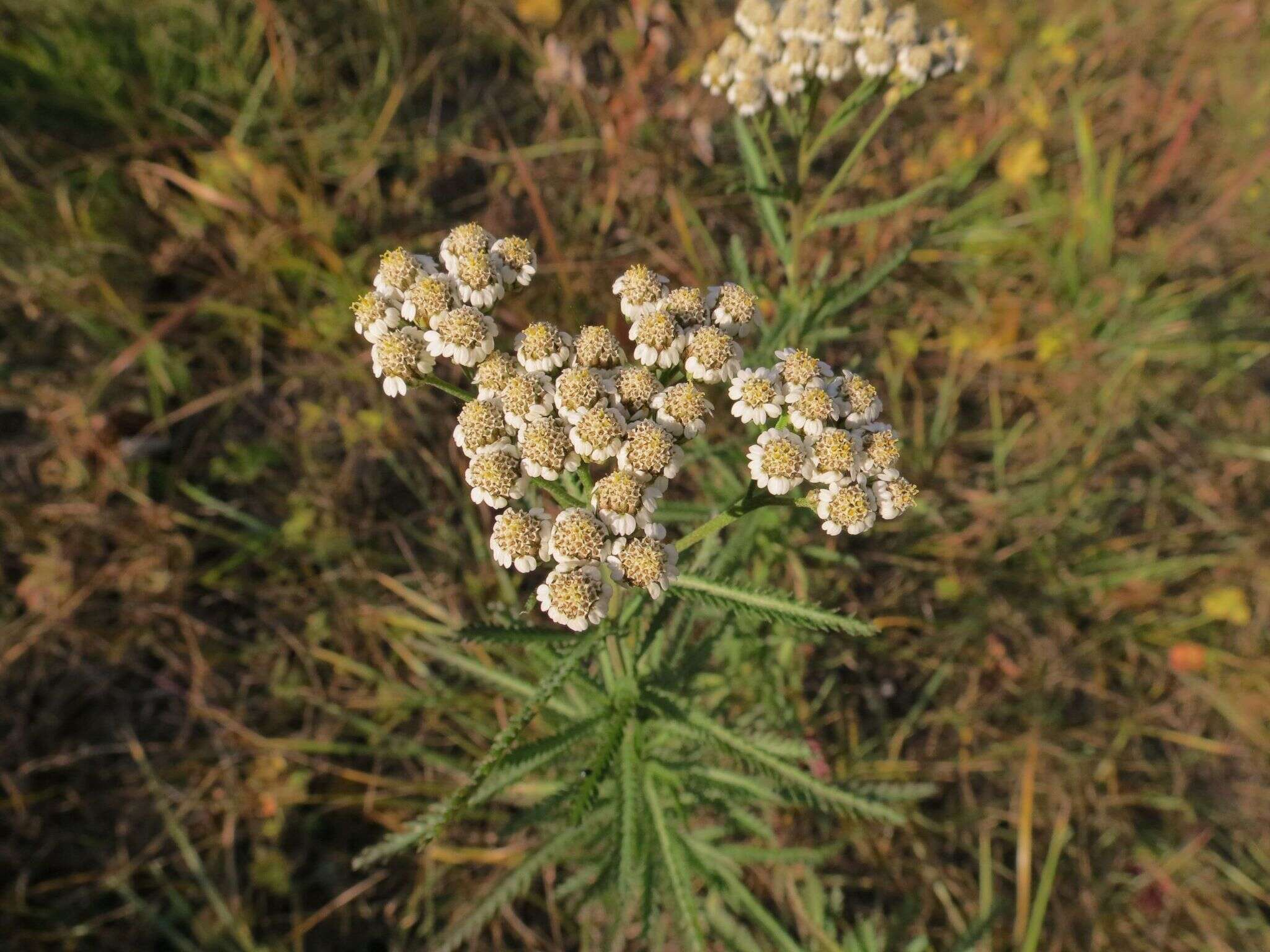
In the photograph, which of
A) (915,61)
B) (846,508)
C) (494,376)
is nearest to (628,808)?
(846,508)

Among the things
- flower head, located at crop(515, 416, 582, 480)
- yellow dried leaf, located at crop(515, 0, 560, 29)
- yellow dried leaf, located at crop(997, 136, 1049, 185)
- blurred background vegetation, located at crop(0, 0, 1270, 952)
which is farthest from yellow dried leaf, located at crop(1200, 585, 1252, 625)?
yellow dried leaf, located at crop(515, 0, 560, 29)

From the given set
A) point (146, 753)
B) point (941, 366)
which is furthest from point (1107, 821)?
point (146, 753)

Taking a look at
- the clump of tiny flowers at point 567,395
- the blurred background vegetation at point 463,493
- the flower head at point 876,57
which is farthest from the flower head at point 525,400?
the flower head at point 876,57

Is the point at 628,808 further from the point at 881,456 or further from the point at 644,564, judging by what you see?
the point at 881,456

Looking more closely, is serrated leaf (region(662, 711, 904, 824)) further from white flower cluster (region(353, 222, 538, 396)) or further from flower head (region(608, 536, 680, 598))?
white flower cluster (region(353, 222, 538, 396))

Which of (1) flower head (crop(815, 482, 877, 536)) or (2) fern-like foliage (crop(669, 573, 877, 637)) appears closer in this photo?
(2) fern-like foliage (crop(669, 573, 877, 637))

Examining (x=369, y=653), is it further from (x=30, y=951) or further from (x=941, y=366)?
(x=941, y=366)

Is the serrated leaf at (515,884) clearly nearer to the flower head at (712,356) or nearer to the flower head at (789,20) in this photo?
the flower head at (712,356)
